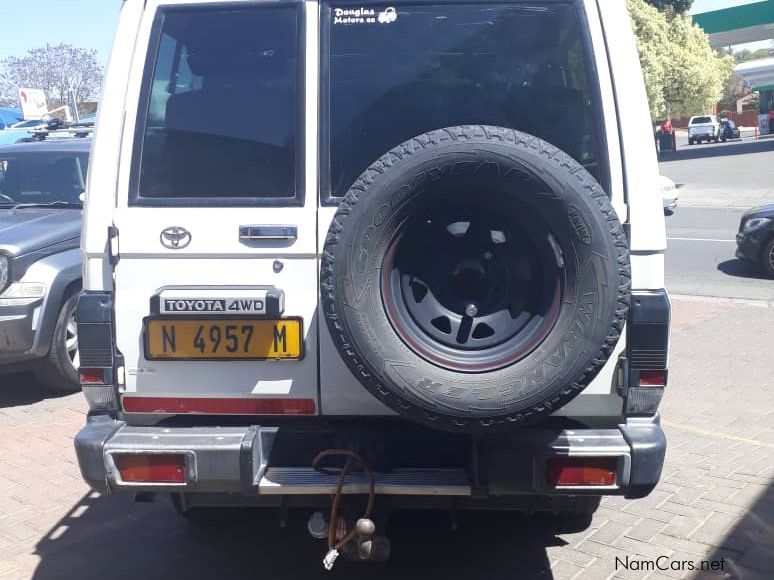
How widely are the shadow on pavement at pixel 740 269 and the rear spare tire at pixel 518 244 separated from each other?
982cm

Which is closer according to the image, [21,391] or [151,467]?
[151,467]

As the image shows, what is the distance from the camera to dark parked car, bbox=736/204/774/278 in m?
11.7

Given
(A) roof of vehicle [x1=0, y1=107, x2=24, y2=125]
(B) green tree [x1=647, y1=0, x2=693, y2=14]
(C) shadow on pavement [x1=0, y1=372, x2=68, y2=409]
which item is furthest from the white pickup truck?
(C) shadow on pavement [x1=0, y1=372, x2=68, y2=409]

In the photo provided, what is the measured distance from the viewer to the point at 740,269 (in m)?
12.5

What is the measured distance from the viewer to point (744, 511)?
15.0 feet

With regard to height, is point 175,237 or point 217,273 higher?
point 175,237

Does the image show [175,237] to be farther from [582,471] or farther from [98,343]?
[582,471]

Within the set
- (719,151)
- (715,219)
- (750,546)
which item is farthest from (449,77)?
(719,151)

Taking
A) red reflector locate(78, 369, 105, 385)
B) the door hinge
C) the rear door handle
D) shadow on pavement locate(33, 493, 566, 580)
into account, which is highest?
the rear door handle

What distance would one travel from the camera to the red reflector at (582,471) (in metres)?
3.14

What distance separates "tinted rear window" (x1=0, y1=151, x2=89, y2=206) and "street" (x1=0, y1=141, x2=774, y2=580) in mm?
2053

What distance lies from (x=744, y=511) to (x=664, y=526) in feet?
1.52

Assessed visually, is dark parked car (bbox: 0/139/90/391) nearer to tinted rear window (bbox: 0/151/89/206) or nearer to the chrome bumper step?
tinted rear window (bbox: 0/151/89/206)

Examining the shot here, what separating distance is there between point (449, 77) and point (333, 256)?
902 mm
